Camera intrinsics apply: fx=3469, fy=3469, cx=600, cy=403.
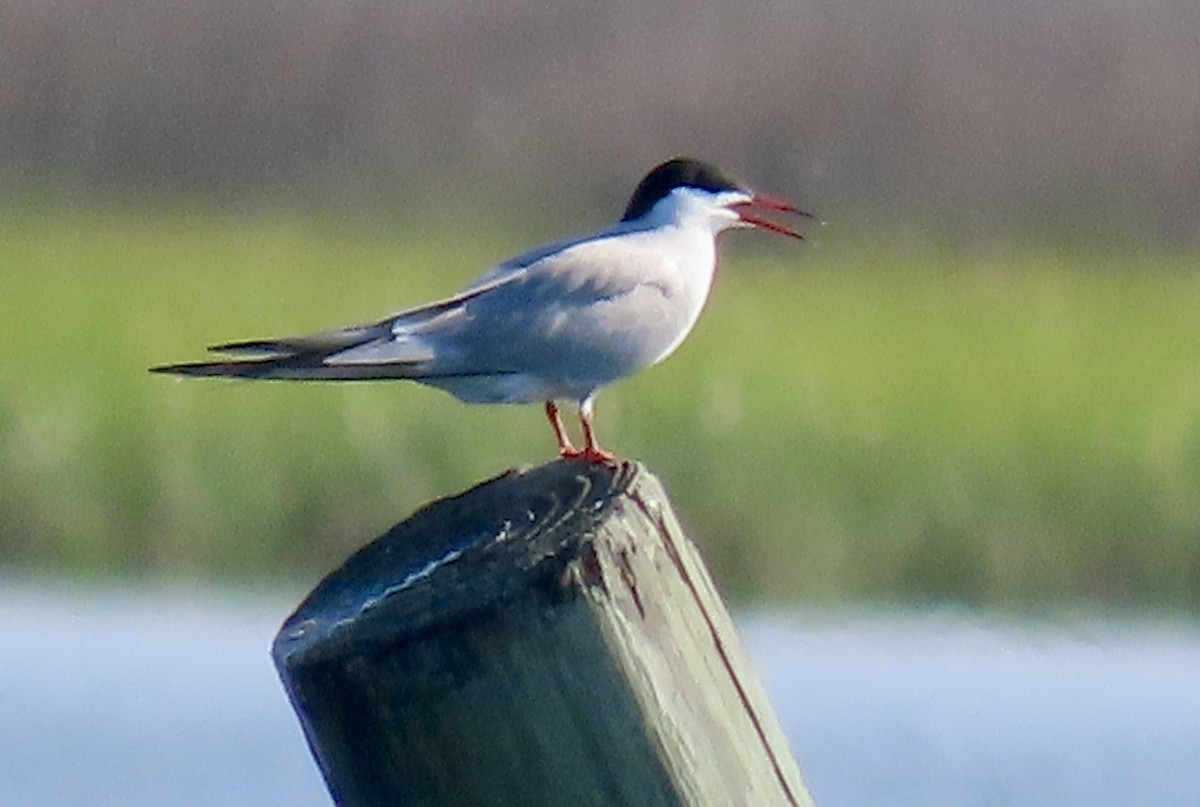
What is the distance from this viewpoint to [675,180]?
620 centimetres

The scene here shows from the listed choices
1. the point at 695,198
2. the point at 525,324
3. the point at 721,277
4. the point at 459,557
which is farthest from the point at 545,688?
the point at 721,277

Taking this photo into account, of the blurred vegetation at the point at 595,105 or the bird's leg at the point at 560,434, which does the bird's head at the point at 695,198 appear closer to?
the bird's leg at the point at 560,434

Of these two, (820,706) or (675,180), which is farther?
(820,706)

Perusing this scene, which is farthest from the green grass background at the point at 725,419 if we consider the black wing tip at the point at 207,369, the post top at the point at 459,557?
the post top at the point at 459,557

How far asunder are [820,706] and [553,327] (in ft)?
15.3

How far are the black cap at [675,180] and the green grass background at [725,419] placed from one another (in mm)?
3760

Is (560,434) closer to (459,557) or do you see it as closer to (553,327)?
(553,327)

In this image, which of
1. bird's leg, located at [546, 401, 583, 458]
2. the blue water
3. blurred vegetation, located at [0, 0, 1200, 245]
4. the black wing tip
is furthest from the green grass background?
the black wing tip

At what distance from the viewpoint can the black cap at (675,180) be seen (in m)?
6.18

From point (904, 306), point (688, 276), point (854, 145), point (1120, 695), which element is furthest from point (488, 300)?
point (854, 145)

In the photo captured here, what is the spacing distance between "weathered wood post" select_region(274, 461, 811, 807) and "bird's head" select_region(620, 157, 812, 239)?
3280 millimetres

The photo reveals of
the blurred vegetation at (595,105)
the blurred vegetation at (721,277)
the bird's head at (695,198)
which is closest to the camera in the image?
the bird's head at (695,198)

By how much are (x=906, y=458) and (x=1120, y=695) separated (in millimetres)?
1432

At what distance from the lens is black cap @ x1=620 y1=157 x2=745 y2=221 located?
618 cm
